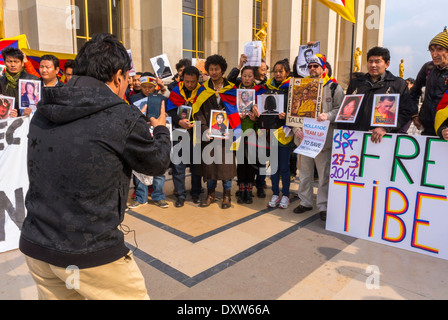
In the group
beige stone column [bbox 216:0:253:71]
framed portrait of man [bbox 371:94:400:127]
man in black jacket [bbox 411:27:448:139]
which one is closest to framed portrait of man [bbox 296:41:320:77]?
framed portrait of man [bbox 371:94:400:127]

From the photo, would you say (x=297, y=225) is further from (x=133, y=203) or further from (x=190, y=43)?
(x=190, y=43)

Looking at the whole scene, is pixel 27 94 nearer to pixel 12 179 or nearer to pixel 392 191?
pixel 12 179

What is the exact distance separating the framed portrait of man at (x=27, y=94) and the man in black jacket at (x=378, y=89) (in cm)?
403

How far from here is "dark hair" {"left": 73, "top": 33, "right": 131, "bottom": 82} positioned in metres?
1.58

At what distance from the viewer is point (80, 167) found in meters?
→ 1.45

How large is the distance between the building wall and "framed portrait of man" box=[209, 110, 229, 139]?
2.45m

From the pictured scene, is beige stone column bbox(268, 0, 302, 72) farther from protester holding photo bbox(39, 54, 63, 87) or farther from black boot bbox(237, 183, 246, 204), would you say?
protester holding photo bbox(39, 54, 63, 87)

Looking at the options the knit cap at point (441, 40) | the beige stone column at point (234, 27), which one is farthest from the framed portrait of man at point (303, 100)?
the beige stone column at point (234, 27)

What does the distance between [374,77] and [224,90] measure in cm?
198

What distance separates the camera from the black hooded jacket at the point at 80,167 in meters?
1.45

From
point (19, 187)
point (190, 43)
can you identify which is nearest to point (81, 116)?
point (19, 187)

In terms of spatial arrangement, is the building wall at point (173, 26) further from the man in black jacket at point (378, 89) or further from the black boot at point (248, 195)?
the black boot at point (248, 195)

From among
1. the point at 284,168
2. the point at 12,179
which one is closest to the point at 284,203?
the point at 284,168

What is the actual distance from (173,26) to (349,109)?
827 cm
